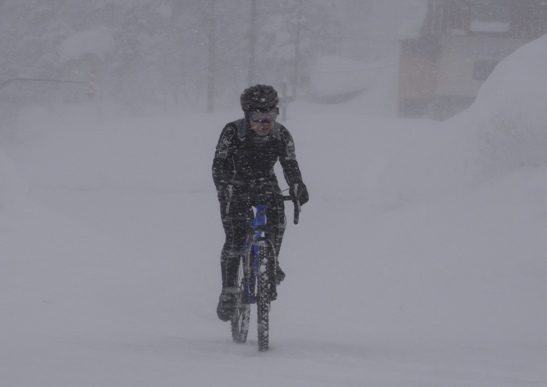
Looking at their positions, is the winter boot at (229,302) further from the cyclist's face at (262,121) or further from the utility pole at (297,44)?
the utility pole at (297,44)

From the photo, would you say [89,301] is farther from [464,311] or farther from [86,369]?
[464,311]

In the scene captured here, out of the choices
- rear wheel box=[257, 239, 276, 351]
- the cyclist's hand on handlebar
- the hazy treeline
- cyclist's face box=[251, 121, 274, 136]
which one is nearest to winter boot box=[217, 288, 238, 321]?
rear wheel box=[257, 239, 276, 351]

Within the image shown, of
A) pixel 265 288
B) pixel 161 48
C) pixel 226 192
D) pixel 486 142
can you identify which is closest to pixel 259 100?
pixel 226 192

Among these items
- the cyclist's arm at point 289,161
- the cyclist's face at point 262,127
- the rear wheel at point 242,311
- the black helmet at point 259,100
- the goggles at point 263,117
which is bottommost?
the rear wheel at point 242,311

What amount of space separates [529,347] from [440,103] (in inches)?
1390

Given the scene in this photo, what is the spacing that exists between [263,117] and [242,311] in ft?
5.57

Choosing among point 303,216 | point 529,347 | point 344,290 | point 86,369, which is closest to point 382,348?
point 529,347

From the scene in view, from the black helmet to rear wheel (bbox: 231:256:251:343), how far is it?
4.18ft

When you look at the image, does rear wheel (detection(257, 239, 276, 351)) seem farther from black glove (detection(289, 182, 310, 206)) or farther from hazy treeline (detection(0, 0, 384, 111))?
hazy treeline (detection(0, 0, 384, 111))

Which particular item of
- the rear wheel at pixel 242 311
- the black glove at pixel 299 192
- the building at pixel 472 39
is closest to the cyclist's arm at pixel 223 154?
the black glove at pixel 299 192

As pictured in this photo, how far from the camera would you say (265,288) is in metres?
4.94

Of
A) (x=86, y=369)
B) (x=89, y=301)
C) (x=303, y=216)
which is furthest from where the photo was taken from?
(x=303, y=216)

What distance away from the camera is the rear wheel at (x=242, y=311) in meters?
5.32

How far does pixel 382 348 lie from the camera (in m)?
5.40
